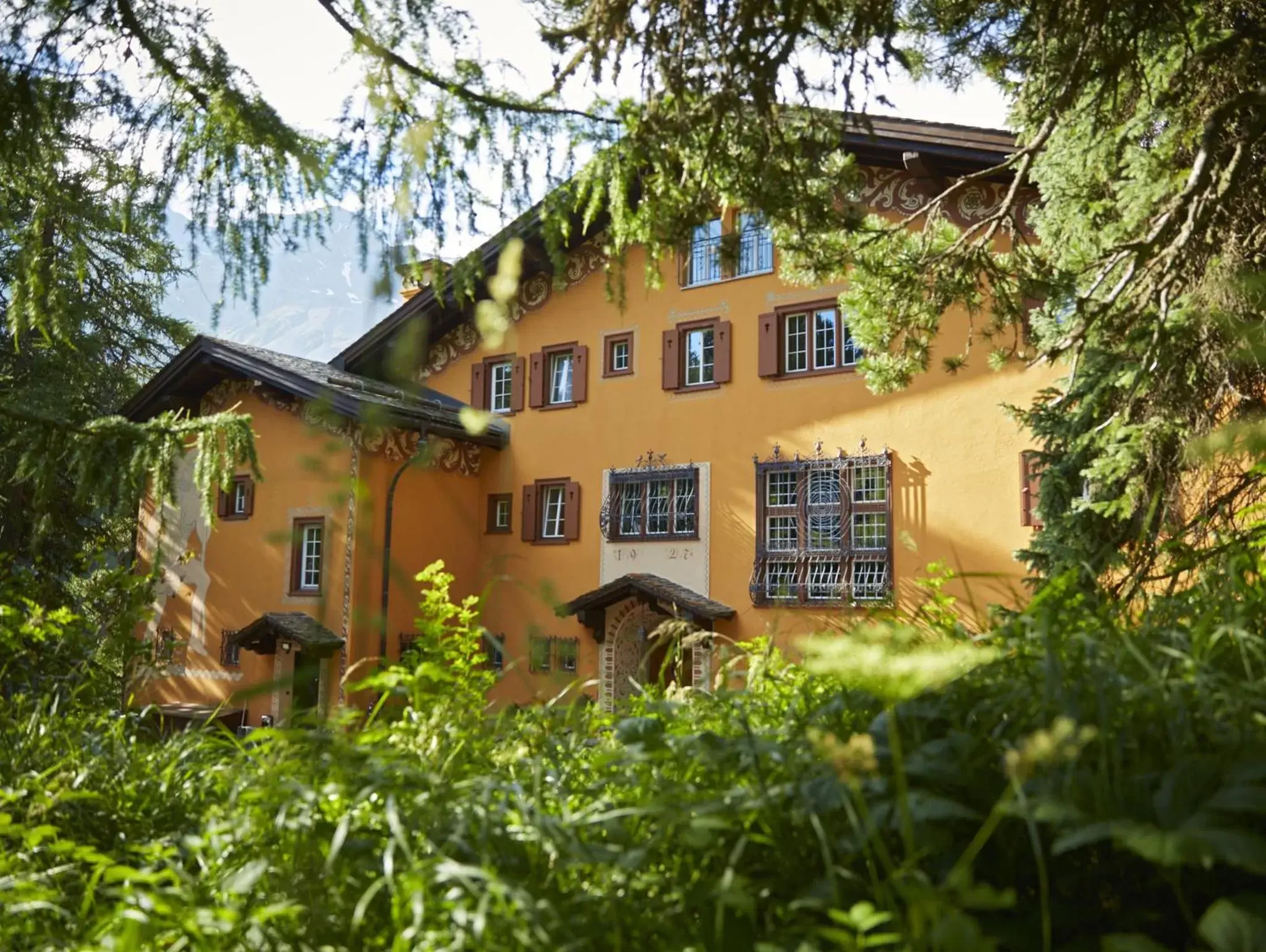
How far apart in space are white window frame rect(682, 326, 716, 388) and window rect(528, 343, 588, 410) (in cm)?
181

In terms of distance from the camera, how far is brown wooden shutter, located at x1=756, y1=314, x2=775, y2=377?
14656 millimetres

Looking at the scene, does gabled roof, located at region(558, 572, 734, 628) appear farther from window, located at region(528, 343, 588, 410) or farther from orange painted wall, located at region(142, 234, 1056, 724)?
window, located at region(528, 343, 588, 410)

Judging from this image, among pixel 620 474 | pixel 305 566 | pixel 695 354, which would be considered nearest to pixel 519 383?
pixel 620 474

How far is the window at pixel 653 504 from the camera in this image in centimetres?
1524

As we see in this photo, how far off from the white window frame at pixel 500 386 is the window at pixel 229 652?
5.43 meters

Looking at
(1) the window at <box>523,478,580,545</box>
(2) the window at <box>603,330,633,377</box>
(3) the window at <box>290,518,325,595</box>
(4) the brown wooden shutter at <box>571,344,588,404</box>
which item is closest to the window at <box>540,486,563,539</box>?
(1) the window at <box>523,478,580,545</box>

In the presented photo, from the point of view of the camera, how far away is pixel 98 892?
2473mm

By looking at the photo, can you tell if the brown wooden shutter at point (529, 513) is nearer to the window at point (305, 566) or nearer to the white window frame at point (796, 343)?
the window at point (305, 566)

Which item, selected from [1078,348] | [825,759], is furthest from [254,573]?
[825,759]

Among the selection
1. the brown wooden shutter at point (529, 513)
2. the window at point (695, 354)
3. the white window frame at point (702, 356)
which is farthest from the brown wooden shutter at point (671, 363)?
the brown wooden shutter at point (529, 513)

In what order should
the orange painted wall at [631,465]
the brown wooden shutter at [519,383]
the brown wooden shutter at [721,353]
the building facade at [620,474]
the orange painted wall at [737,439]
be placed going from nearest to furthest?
the orange painted wall at [737,439]
the orange painted wall at [631,465]
the building facade at [620,474]
the brown wooden shutter at [721,353]
the brown wooden shutter at [519,383]

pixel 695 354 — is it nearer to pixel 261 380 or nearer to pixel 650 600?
pixel 650 600

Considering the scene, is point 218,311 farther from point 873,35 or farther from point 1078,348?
point 1078,348

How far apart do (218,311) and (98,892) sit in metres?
2.67
